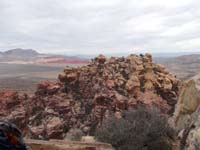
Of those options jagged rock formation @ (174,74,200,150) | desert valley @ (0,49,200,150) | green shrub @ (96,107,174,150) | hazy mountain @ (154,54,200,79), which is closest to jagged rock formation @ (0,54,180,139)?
desert valley @ (0,49,200,150)

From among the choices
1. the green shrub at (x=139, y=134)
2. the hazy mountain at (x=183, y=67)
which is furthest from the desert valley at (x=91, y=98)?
the hazy mountain at (x=183, y=67)

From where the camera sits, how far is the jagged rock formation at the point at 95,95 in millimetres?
23891

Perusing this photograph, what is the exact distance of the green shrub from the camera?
48.2 feet

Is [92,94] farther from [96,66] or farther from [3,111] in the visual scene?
[3,111]

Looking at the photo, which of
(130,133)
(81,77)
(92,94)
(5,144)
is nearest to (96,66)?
(81,77)

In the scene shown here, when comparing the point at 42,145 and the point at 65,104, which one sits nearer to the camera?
the point at 42,145

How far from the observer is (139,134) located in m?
15.1

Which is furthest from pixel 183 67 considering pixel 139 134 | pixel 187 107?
pixel 187 107

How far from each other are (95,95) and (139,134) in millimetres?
10618

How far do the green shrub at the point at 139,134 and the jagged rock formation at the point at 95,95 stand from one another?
671 centimetres

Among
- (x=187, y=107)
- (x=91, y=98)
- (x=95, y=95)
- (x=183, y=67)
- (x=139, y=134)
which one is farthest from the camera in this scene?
(x=183, y=67)

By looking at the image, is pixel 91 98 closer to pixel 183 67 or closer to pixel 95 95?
pixel 95 95

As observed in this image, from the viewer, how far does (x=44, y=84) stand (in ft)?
92.5

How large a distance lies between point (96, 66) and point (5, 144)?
83.9 ft
